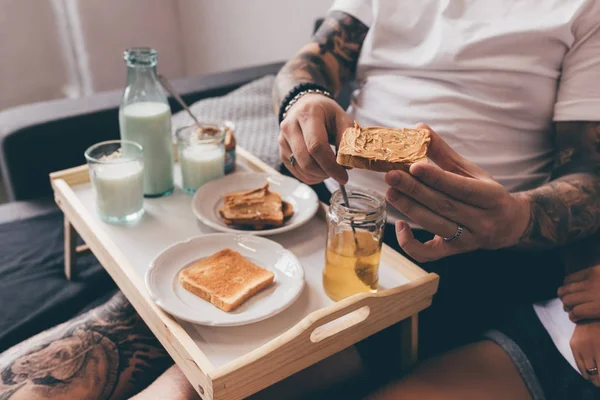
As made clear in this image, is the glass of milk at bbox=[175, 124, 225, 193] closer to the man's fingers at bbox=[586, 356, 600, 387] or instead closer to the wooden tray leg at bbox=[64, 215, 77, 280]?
the wooden tray leg at bbox=[64, 215, 77, 280]

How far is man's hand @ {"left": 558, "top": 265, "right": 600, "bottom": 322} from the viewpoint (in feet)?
3.02

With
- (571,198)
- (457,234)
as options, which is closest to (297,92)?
(457,234)

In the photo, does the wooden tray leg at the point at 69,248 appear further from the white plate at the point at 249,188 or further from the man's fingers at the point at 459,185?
the man's fingers at the point at 459,185

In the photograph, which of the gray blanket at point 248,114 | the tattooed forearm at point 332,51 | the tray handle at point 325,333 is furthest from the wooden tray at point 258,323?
the gray blanket at point 248,114

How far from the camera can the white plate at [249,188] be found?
3.45ft

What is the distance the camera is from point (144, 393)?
90 cm

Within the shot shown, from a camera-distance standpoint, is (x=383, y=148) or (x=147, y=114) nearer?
(x=383, y=148)

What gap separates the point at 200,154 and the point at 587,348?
0.81 meters

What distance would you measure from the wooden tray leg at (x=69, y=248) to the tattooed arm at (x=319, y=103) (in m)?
0.57

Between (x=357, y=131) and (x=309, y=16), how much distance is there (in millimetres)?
1509

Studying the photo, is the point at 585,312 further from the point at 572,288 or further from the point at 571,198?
the point at 571,198

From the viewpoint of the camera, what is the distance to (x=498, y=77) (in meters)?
1.07

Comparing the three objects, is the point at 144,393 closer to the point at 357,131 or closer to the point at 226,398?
the point at 226,398

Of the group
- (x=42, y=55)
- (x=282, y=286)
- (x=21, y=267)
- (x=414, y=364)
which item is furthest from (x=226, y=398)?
(x=42, y=55)
